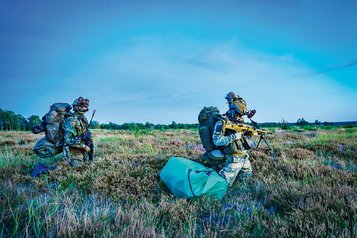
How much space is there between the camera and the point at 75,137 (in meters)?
6.46

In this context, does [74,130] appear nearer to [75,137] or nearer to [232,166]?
[75,137]

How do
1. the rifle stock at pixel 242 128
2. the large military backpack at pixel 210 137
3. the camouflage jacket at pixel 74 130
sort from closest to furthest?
the rifle stock at pixel 242 128
the large military backpack at pixel 210 137
the camouflage jacket at pixel 74 130

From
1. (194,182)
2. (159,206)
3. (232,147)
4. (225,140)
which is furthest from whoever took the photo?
(232,147)

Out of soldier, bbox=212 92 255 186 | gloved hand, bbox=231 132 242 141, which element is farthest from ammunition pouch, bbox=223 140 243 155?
gloved hand, bbox=231 132 242 141

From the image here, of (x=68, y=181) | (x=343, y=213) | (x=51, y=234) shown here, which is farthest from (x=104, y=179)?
(x=343, y=213)

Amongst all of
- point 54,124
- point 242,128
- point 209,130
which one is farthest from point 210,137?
point 54,124

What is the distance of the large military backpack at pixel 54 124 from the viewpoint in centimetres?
634

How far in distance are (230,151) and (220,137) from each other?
1.46ft

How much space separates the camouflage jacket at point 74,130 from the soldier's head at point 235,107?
4.10 m

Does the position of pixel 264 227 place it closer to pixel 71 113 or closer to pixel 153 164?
pixel 153 164

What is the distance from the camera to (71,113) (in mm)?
6723

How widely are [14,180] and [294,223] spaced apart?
5320mm

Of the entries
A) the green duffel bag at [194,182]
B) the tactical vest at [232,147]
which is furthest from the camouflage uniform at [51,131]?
the tactical vest at [232,147]

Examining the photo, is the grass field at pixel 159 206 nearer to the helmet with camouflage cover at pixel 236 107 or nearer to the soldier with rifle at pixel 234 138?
the soldier with rifle at pixel 234 138
